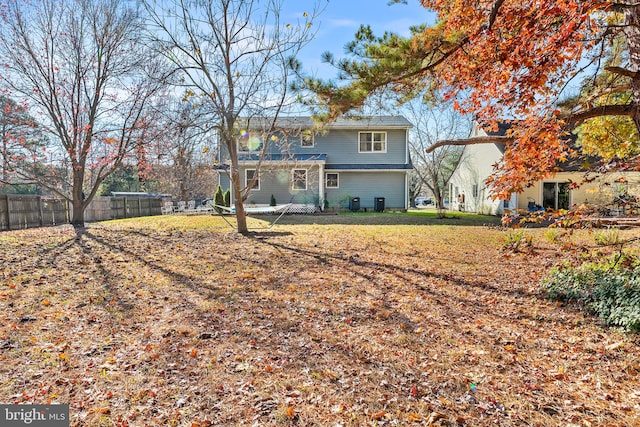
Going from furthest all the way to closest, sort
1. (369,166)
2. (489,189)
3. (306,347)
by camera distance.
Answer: (369,166) → (489,189) → (306,347)

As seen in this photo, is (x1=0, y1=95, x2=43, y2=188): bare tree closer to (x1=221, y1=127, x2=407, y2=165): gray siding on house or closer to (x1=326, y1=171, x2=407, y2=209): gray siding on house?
(x1=221, y1=127, x2=407, y2=165): gray siding on house

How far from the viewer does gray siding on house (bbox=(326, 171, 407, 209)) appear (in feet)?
66.6

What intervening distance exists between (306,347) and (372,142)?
1813 centimetres

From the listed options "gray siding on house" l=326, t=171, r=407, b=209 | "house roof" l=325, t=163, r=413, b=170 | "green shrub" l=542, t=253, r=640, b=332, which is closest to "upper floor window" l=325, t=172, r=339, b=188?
"gray siding on house" l=326, t=171, r=407, b=209

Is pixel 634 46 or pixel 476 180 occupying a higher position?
pixel 634 46

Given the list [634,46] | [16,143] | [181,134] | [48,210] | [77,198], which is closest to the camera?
[634,46]

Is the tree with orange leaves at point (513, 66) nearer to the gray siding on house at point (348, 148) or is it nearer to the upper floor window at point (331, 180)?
the upper floor window at point (331, 180)

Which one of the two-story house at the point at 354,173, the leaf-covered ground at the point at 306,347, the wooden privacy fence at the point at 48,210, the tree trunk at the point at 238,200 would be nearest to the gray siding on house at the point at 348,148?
the two-story house at the point at 354,173

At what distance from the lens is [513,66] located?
4.13 metres

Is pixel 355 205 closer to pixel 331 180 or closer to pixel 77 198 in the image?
pixel 331 180

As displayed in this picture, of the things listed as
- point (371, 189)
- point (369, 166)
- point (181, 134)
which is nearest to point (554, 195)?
point (371, 189)

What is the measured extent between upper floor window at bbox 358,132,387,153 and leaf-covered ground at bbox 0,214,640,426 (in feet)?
47.5

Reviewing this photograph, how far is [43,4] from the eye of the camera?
11.4m

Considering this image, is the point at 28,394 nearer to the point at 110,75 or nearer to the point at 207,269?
the point at 207,269
